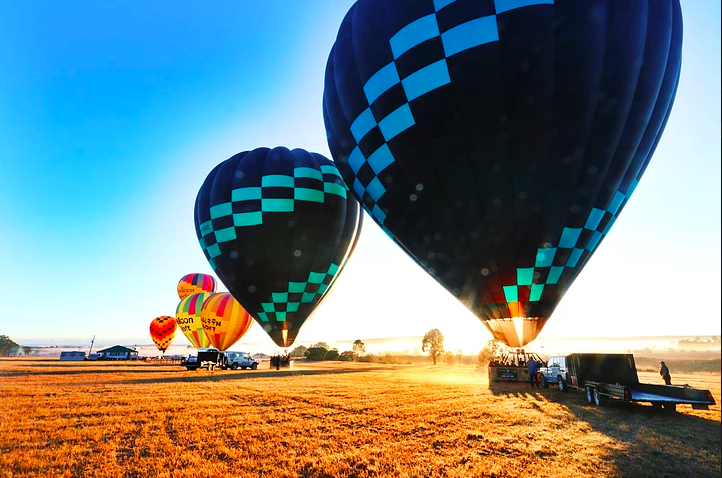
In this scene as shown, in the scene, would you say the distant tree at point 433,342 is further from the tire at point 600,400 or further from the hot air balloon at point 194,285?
the tire at point 600,400

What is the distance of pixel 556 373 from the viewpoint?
39.8 ft

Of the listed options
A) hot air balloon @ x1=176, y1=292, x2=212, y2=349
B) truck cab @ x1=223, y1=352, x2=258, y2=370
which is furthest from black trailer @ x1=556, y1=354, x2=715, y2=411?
hot air balloon @ x1=176, y1=292, x2=212, y2=349

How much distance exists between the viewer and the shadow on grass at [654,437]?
4.34 meters

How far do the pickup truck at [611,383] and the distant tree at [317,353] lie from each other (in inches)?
1300

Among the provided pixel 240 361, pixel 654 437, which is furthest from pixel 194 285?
pixel 654 437

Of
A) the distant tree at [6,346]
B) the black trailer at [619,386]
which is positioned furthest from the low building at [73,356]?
the black trailer at [619,386]

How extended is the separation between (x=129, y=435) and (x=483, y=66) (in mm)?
8562

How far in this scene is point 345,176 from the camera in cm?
984

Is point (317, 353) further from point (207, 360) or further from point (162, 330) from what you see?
point (207, 360)

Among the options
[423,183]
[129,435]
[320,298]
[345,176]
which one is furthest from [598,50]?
[320,298]

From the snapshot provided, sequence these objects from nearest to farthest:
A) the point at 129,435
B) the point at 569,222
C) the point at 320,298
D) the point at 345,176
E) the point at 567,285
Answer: the point at 129,435 → the point at 569,222 → the point at 567,285 → the point at 345,176 → the point at 320,298

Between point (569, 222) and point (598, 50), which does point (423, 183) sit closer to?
point (569, 222)

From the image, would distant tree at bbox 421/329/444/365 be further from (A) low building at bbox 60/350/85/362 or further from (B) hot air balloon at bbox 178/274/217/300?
(A) low building at bbox 60/350/85/362

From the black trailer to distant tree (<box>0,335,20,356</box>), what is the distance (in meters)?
92.7
